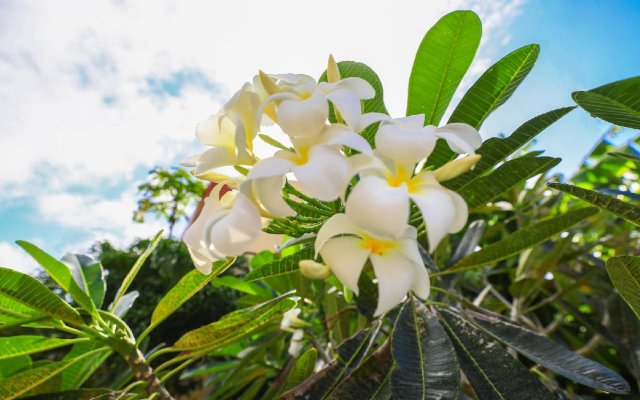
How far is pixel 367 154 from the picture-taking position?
428 millimetres

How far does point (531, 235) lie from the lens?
866 mm

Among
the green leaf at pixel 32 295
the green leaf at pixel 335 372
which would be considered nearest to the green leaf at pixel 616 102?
the green leaf at pixel 335 372

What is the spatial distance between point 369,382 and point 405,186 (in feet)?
1.24

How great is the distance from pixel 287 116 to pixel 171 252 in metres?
2.28

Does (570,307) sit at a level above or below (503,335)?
below

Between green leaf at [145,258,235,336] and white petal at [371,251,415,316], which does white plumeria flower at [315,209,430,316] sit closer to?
white petal at [371,251,415,316]

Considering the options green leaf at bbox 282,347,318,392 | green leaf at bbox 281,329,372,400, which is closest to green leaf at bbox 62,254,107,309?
green leaf at bbox 282,347,318,392

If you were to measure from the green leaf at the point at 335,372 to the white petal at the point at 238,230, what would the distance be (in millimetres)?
372

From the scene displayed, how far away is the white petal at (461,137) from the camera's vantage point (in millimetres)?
462

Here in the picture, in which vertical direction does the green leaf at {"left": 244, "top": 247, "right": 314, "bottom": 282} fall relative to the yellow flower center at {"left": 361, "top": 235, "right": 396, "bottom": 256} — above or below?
above

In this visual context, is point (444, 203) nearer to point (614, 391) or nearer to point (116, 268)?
point (614, 391)

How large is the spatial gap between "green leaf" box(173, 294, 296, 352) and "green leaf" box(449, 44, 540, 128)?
0.47m

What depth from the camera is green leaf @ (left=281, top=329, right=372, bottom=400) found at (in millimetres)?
705

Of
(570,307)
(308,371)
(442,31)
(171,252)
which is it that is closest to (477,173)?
(442,31)
